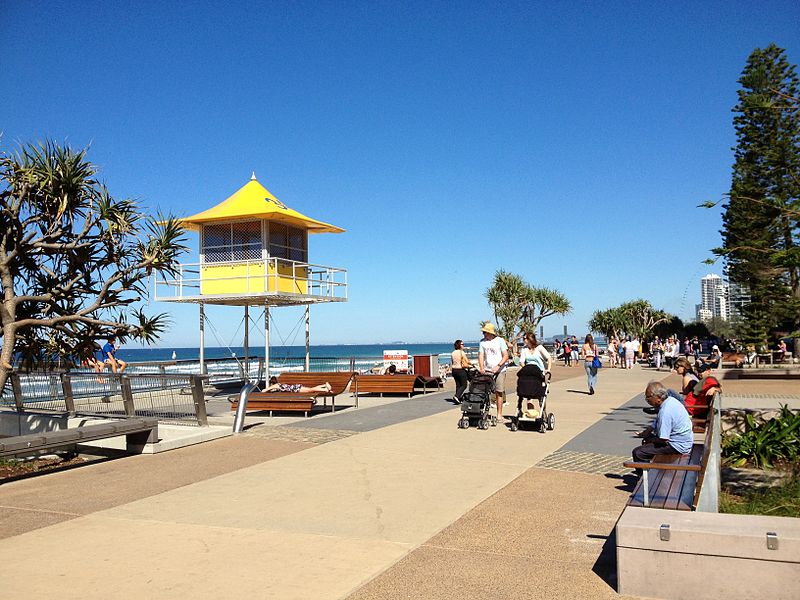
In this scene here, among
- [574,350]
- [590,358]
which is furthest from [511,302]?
[590,358]

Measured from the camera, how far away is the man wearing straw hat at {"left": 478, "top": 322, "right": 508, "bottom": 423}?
13.1 m

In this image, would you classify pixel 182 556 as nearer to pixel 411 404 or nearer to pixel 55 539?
pixel 55 539

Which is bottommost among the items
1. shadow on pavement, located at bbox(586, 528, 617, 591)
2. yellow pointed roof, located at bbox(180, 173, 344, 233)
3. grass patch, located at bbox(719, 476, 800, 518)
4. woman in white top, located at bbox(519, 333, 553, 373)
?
shadow on pavement, located at bbox(586, 528, 617, 591)

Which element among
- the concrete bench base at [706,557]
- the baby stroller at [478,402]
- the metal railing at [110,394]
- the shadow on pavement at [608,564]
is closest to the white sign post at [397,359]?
the baby stroller at [478,402]

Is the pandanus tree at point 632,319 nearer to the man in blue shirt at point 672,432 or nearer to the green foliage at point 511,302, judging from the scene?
the green foliage at point 511,302

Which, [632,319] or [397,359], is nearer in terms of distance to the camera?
[397,359]

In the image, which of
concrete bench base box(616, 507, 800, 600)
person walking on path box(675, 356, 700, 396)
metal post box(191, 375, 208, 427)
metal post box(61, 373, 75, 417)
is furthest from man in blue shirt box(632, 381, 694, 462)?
metal post box(61, 373, 75, 417)

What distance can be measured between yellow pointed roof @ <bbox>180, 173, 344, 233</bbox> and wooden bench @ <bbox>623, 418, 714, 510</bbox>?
1693cm

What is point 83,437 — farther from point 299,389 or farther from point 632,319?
point 632,319

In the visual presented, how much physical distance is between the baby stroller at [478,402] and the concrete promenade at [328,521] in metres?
1.18

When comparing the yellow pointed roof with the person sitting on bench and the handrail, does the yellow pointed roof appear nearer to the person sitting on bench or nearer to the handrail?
the handrail

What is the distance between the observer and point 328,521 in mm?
6398

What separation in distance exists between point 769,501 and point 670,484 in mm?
1491

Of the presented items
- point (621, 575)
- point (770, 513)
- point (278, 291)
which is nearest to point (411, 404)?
point (278, 291)
